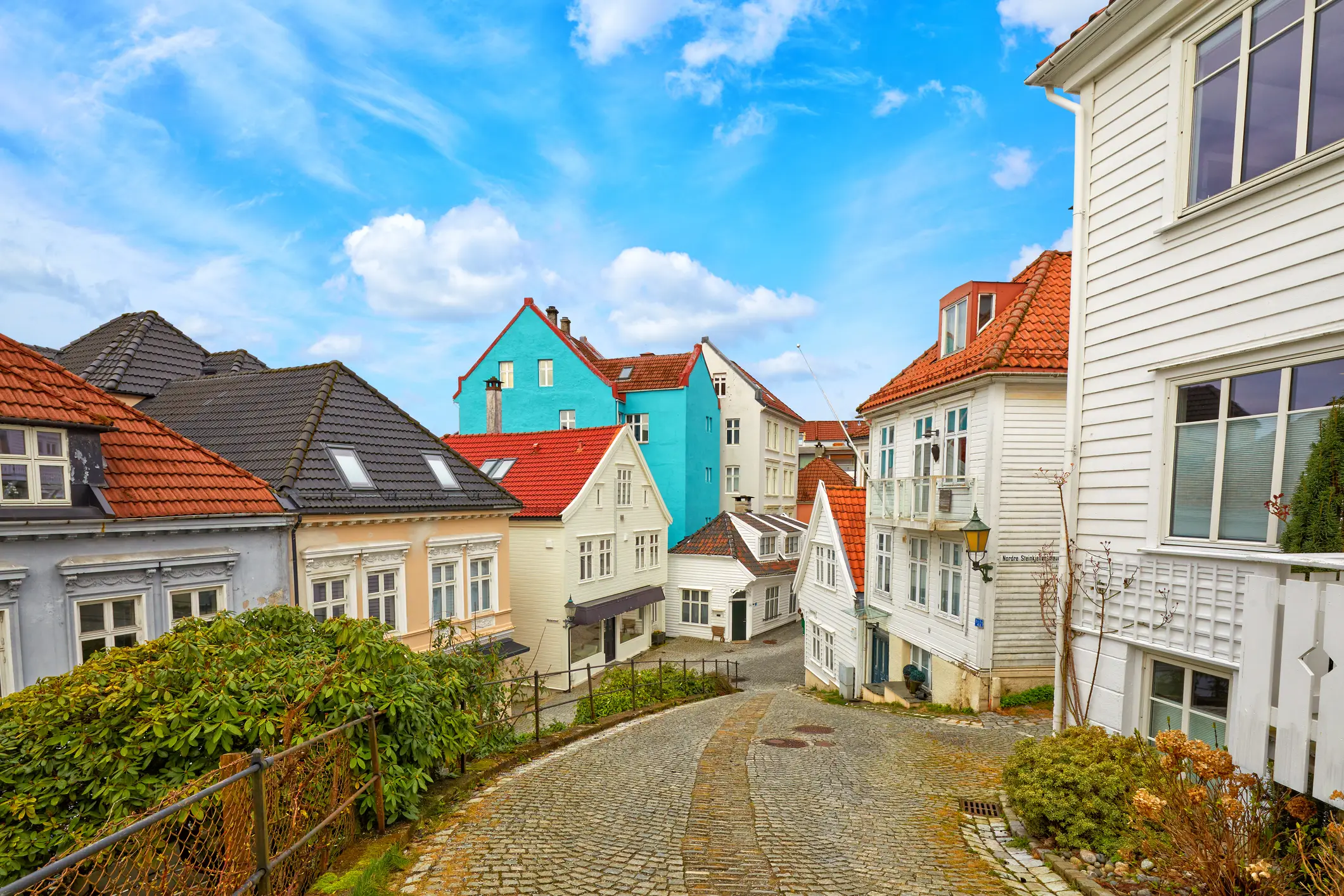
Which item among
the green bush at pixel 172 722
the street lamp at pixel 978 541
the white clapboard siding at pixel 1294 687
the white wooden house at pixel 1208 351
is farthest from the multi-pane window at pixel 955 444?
the green bush at pixel 172 722

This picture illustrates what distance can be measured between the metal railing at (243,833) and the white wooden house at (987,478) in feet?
37.1

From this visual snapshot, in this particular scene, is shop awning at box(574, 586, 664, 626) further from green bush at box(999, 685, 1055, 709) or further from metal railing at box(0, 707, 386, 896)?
metal railing at box(0, 707, 386, 896)

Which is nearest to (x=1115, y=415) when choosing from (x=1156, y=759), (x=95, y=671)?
(x=1156, y=759)

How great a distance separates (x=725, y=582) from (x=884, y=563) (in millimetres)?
13110

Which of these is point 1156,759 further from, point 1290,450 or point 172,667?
point 172,667

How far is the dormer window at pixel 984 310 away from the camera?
14.2 metres

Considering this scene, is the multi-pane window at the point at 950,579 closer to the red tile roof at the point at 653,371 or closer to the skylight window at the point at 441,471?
the skylight window at the point at 441,471

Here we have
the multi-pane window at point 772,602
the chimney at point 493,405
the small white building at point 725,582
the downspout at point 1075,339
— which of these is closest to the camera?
the downspout at point 1075,339

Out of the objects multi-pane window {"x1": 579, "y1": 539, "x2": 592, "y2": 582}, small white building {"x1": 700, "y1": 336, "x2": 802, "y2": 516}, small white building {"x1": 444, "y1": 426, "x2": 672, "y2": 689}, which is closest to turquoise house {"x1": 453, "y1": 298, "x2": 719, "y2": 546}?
small white building {"x1": 700, "y1": 336, "x2": 802, "y2": 516}

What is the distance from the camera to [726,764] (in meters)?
9.23

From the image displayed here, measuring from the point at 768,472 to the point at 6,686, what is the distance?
36.0 m

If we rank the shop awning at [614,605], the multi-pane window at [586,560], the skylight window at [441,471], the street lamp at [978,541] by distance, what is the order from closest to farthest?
the street lamp at [978,541] → the skylight window at [441,471] → the shop awning at [614,605] → the multi-pane window at [586,560]

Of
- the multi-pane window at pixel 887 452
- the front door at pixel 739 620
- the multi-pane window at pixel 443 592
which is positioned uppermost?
the multi-pane window at pixel 887 452

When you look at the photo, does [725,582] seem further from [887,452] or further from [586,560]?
[887,452]
